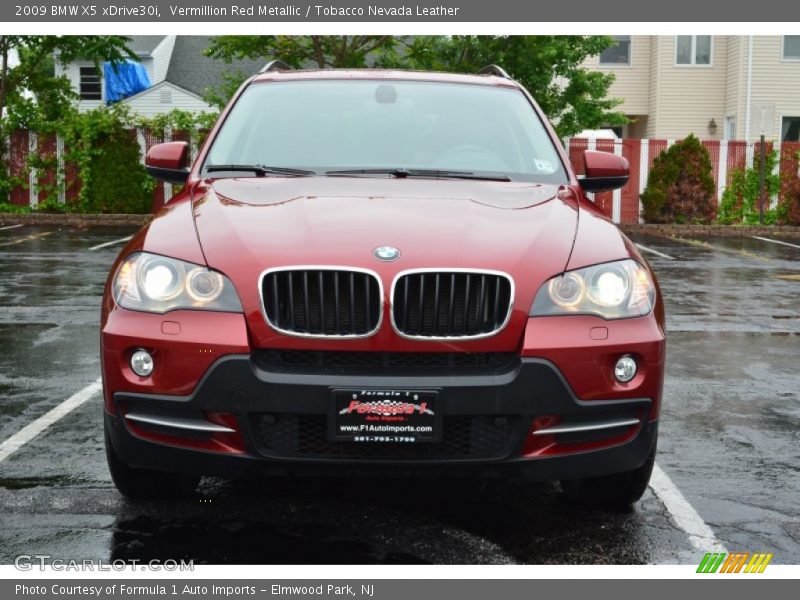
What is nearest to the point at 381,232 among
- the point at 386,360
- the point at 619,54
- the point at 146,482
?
the point at 386,360

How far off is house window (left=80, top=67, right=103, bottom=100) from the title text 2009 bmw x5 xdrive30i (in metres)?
42.3

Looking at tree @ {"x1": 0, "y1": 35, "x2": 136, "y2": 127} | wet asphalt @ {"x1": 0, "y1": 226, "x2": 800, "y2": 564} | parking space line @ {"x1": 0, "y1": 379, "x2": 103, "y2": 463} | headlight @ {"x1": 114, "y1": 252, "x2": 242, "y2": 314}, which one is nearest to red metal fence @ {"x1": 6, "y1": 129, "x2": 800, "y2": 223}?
tree @ {"x1": 0, "y1": 35, "x2": 136, "y2": 127}

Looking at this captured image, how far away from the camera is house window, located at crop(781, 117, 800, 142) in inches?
1326

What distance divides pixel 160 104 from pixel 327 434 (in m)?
40.2

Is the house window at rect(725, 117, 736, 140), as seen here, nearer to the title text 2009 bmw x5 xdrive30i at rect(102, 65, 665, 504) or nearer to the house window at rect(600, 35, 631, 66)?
the house window at rect(600, 35, 631, 66)

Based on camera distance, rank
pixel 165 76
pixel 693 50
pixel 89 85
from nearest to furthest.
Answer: pixel 693 50, pixel 89 85, pixel 165 76

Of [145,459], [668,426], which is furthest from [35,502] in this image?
[668,426]

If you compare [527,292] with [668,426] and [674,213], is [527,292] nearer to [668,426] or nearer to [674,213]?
[668,426]

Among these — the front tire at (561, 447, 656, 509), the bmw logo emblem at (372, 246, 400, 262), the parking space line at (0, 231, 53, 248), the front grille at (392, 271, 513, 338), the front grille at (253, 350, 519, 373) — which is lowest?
the parking space line at (0, 231, 53, 248)

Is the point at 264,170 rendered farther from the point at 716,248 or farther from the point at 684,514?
the point at 716,248

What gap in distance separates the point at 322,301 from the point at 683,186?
20.2 m

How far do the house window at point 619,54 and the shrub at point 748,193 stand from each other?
12.4 meters

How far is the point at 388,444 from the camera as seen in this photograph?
3605 mm

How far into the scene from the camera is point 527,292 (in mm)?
3688
